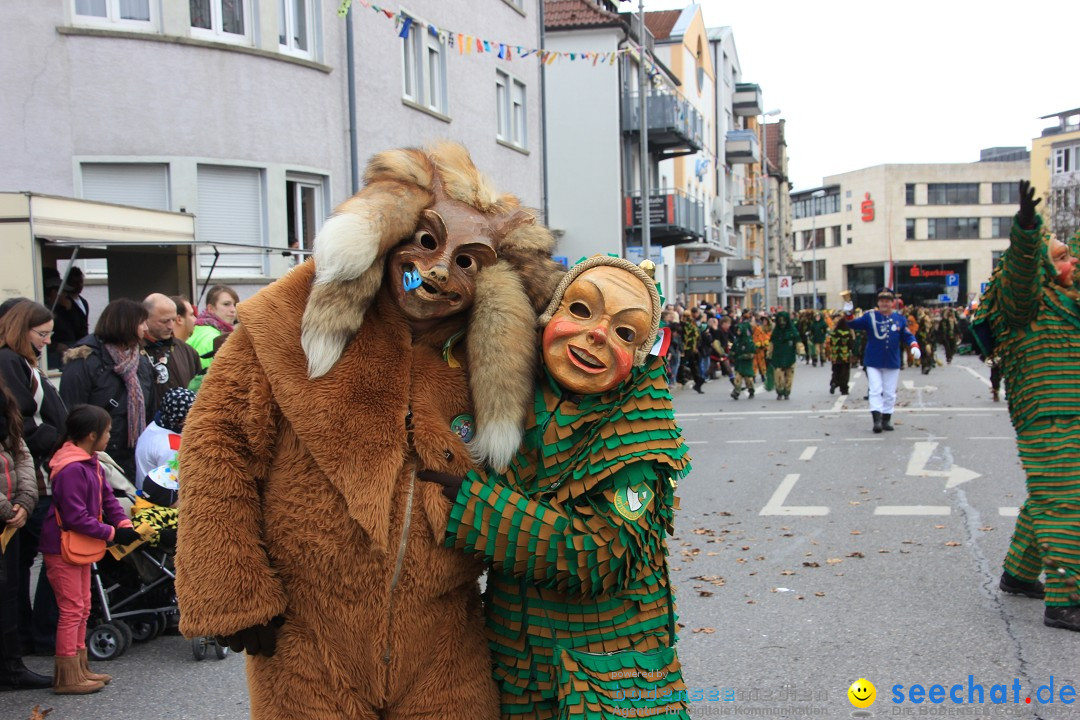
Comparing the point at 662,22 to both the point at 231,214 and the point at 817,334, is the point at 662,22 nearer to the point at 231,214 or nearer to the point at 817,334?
the point at 817,334

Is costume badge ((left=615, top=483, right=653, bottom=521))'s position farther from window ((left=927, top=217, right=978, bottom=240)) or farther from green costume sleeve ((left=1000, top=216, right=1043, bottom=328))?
window ((left=927, top=217, right=978, bottom=240))

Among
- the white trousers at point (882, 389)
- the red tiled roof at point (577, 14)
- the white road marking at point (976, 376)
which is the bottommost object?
the white road marking at point (976, 376)

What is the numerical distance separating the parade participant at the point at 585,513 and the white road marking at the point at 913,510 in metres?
6.15

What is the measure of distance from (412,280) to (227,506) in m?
0.67

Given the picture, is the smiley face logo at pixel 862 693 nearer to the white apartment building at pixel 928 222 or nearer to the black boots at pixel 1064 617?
the black boots at pixel 1064 617

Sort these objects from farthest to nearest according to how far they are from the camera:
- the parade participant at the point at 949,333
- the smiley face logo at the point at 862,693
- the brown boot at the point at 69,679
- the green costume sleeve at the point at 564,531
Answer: the parade participant at the point at 949,333 → the brown boot at the point at 69,679 → the smiley face logo at the point at 862,693 → the green costume sleeve at the point at 564,531

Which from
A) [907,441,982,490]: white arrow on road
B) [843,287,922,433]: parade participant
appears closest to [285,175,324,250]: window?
[843,287,922,433]: parade participant

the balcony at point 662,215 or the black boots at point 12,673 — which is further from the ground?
the balcony at point 662,215

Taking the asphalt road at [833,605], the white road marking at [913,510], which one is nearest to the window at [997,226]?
the asphalt road at [833,605]

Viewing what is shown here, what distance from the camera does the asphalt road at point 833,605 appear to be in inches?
178

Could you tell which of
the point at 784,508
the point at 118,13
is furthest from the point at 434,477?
the point at 118,13

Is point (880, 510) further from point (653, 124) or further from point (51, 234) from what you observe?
point (653, 124)

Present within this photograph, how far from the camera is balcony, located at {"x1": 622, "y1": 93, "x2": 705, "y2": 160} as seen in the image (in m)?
31.2

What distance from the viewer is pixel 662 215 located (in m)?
31.6
